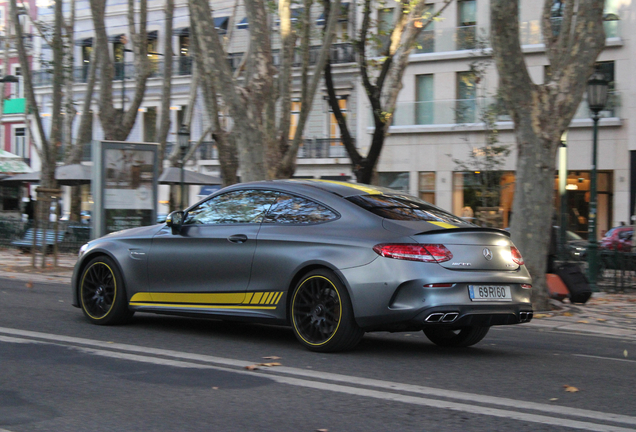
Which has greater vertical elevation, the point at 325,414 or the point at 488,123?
the point at 488,123

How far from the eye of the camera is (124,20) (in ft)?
151

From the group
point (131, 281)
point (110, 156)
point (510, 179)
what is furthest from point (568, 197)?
point (131, 281)

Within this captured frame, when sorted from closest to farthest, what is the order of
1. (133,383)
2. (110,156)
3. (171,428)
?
(171,428) < (133,383) < (110,156)

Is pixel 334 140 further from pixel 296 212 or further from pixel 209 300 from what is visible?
pixel 296 212

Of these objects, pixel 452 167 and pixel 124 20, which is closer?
pixel 452 167

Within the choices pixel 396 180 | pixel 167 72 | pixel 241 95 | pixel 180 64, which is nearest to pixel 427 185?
pixel 396 180

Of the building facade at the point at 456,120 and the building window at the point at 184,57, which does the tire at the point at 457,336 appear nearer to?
the building facade at the point at 456,120

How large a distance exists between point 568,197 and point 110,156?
22918 millimetres

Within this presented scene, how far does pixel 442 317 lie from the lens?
669cm

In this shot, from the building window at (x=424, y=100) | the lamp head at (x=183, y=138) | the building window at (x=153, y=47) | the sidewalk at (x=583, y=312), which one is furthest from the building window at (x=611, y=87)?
the building window at (x=153, y=47)

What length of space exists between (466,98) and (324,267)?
99.8 ft

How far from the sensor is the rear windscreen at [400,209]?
718 centimetres

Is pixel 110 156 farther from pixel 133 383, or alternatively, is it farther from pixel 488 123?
pixel 488 123

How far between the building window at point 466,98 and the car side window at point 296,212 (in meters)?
28.3
